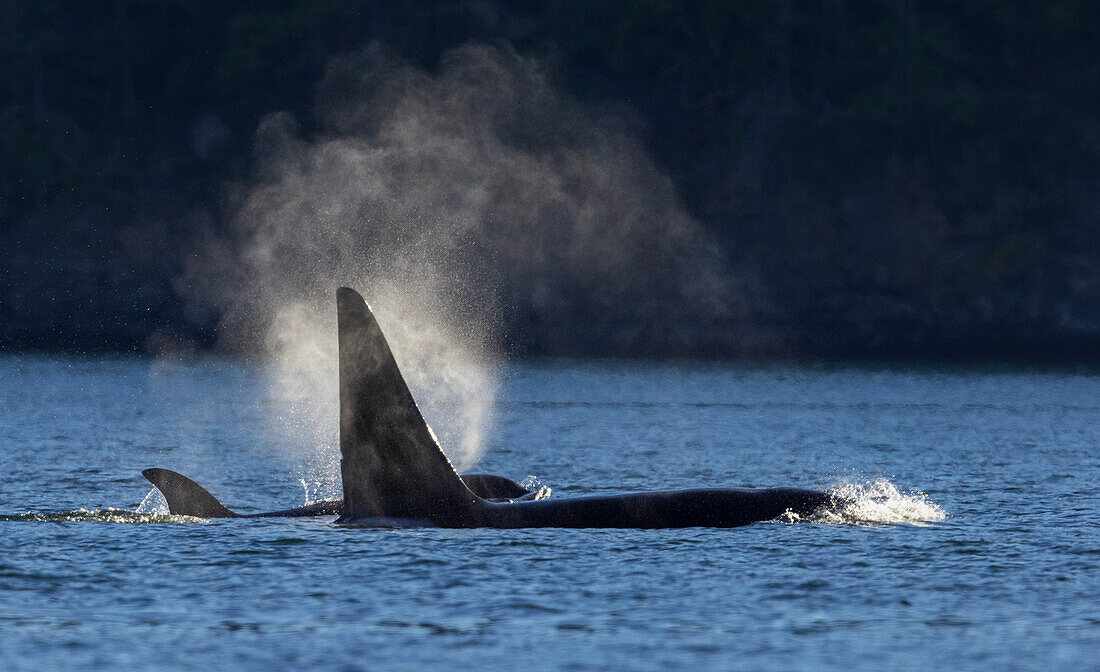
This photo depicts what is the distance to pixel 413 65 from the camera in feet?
Answer: 333

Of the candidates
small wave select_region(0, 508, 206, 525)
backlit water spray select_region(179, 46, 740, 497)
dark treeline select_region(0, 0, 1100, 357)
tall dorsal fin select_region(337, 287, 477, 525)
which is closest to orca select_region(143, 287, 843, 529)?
tall dorsal fin select_region(337, 287, 477, 525)

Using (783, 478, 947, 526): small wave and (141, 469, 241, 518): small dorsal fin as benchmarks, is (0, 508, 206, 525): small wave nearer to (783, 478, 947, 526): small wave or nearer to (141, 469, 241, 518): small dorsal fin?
(141, 469, 241, 518): small dorsal fin

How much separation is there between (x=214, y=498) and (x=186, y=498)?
1.51 ft

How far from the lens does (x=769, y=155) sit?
335ft

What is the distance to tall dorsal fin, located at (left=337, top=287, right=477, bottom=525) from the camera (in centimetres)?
1705

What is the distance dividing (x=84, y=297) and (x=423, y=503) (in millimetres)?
87616

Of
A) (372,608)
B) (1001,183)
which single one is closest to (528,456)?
(372,608)

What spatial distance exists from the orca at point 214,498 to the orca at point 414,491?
0.11 ft

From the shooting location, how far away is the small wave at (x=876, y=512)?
19.4 metres

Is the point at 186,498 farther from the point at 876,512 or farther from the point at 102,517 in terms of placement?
the point at 876,512

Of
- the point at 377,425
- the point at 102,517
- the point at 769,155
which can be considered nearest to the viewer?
the point at 377,425

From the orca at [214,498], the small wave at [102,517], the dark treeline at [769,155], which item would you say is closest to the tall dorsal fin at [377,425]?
the orca at [214,498]

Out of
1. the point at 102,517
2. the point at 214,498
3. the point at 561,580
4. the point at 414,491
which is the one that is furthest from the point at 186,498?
the point at 561,580

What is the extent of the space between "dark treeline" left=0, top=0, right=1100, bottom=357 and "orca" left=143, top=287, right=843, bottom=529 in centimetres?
7737
